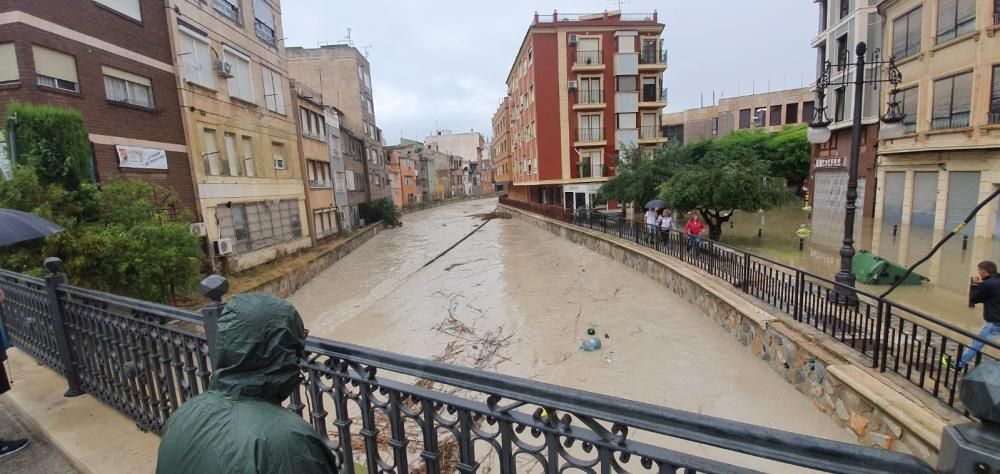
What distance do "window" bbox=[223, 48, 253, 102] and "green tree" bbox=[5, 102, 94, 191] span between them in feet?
23.7

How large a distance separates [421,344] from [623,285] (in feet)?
22.8

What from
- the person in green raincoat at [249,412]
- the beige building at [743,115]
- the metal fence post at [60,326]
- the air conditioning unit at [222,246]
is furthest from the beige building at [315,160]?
the beige building at [743,115]

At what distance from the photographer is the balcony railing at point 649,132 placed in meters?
33.7

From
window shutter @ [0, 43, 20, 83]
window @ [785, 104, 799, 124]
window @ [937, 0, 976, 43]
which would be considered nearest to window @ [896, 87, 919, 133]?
window @ [937, 0, 976, 43]

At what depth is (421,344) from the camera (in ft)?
34.0

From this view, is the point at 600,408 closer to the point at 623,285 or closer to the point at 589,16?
the point at 623,285

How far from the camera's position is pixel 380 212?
36.2 m

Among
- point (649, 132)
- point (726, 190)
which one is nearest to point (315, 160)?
point (726, 190)

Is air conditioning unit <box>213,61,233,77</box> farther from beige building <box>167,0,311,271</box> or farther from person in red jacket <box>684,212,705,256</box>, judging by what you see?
person in red jacket <box>684,212,705,256</box>

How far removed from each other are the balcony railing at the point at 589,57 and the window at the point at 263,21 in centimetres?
2027

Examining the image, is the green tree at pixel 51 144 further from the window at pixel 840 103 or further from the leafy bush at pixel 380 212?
the window at pixel 840 103

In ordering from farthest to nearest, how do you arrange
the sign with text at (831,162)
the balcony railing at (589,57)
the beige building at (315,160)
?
the balcony railing at (589,57) < the sign with text at (831,162) < the beige building at (315,160)

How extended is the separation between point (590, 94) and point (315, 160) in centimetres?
1970

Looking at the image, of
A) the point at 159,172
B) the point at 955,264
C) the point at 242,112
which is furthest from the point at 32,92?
the point at 955,264
